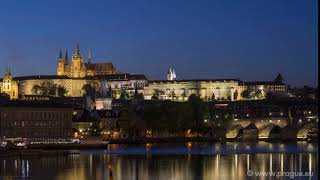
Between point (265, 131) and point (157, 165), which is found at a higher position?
point (157, 165)

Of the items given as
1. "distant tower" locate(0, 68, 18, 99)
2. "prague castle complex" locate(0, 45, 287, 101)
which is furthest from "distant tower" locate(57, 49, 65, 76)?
"distant tower" locate(0, 68, 18, 99)

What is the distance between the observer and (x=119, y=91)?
164m

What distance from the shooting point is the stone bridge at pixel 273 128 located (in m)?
73.3

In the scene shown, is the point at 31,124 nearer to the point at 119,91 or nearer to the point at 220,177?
the point at 220,177

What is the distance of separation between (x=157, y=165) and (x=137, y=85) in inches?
5062

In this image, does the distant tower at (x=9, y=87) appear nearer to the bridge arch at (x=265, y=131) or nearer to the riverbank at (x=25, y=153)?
the bridge arch at (x=265, y=131)

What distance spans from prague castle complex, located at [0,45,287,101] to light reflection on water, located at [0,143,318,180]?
357 ft

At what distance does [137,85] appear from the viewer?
168 m

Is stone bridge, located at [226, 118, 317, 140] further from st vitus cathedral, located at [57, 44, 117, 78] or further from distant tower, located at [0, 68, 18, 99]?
st vitus cathedral, located at [57, 44, 117, 78]

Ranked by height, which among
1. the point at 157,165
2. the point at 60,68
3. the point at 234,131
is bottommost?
the point at 234,131

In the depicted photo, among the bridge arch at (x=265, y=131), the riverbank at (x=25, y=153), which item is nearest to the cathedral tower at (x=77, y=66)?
the bridge arch at (x=265, y=131)

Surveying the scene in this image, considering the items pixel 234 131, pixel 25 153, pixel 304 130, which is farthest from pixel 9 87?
pixel 25 153

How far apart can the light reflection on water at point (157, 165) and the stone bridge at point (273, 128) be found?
25.0 meters

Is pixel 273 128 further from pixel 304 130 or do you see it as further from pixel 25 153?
pixel 25 153
